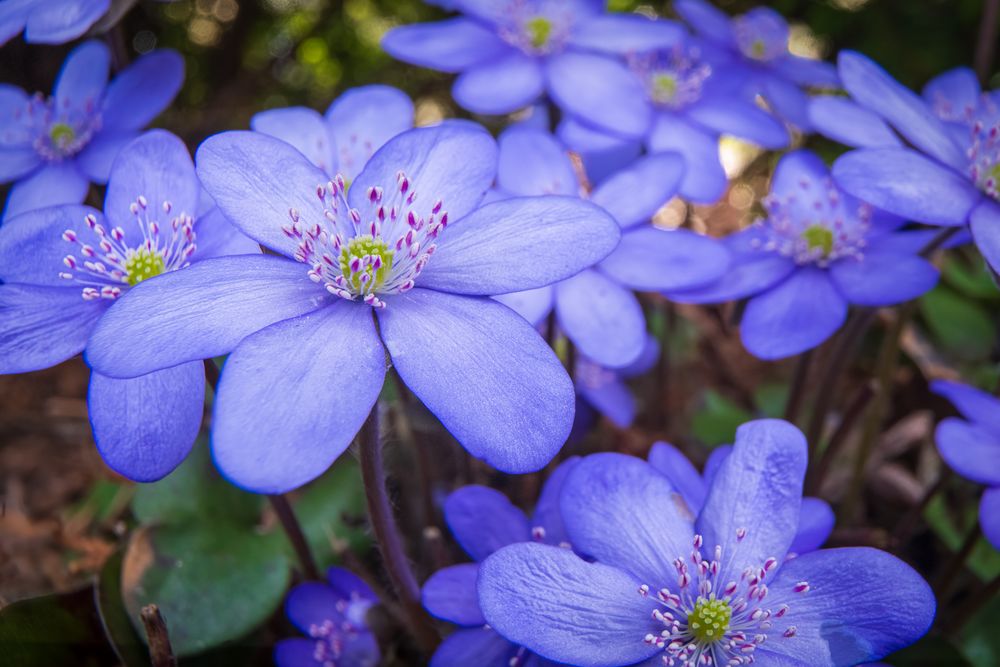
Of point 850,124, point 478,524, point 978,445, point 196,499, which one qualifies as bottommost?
point 196,499

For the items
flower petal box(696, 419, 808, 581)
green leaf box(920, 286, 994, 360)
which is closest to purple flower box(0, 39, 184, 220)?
flower petal box(696, 419, 808, 581)

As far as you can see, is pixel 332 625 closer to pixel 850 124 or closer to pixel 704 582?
pixel 704 582

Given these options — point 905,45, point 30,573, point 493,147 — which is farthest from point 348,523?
point 905,45

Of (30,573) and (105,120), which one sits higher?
(105,120)

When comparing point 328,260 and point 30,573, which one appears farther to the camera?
point 30,573

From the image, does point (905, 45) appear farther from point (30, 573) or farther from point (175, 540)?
point (30, 573)

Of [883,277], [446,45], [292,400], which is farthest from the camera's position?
[446,45]

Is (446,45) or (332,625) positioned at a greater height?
(446,45)

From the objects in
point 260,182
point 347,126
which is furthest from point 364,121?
point 260,182
